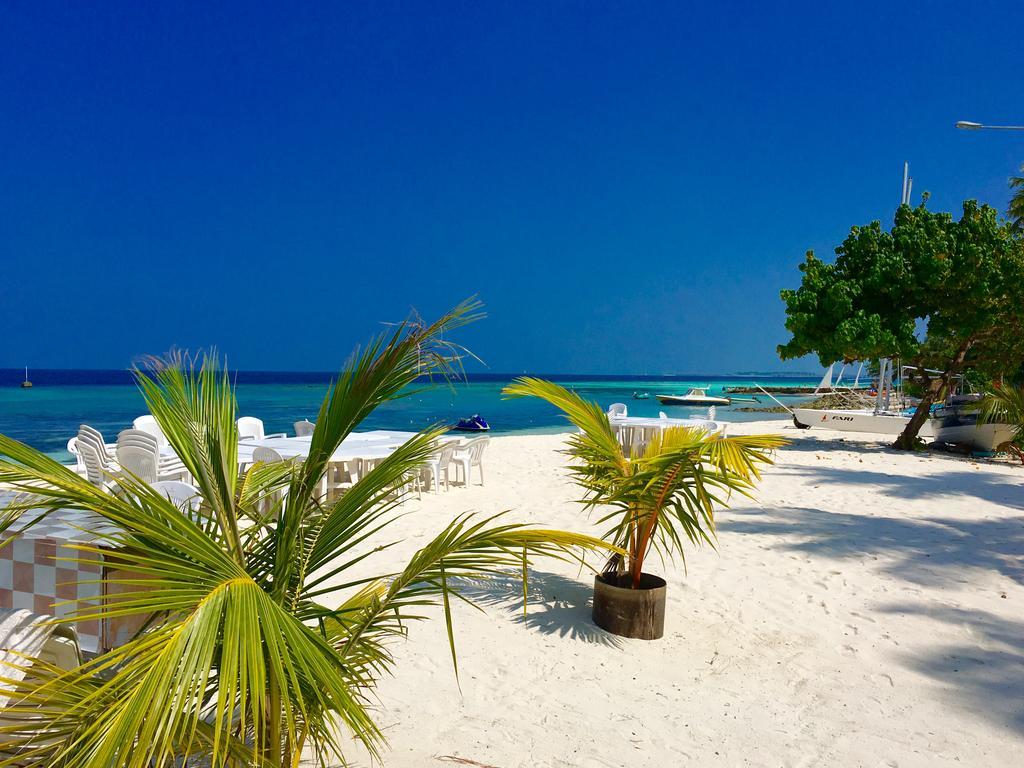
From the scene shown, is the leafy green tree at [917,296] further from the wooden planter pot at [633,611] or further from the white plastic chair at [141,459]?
the white plastic chair at [141,459]

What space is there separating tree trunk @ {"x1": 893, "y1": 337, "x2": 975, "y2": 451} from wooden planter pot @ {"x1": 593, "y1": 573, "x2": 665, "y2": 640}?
1322 cm

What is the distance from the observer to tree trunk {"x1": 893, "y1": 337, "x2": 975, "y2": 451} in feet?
48.1

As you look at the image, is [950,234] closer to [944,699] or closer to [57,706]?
[944,699]

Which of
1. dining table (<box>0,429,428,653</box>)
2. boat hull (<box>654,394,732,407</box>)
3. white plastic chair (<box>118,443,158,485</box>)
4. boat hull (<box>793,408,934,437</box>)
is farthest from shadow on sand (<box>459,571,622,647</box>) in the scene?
boat hull (<box>654,394,732,407</box>)

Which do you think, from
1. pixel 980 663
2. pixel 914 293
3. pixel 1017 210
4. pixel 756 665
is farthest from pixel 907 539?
pixel 1017 210

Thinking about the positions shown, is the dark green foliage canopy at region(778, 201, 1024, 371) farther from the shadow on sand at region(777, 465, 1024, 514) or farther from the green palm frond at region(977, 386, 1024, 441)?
the shadow on sand at region(777, 465, 1024, 514)

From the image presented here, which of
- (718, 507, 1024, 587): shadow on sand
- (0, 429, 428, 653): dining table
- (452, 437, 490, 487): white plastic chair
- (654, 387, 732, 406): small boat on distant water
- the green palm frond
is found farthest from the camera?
(654, 387, 732, 406): small boat on distant water

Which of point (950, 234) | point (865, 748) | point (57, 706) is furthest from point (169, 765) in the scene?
point (950, 234)

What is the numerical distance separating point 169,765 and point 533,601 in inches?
116

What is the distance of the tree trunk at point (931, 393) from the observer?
14656 mm

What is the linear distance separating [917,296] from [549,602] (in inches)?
512

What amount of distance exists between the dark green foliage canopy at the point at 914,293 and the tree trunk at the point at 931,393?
73 mm

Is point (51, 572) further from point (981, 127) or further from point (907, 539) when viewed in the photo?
point (981, 127)

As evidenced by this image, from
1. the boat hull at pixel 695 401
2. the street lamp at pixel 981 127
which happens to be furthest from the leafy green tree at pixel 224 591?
the boat hull at pixel 695 401
